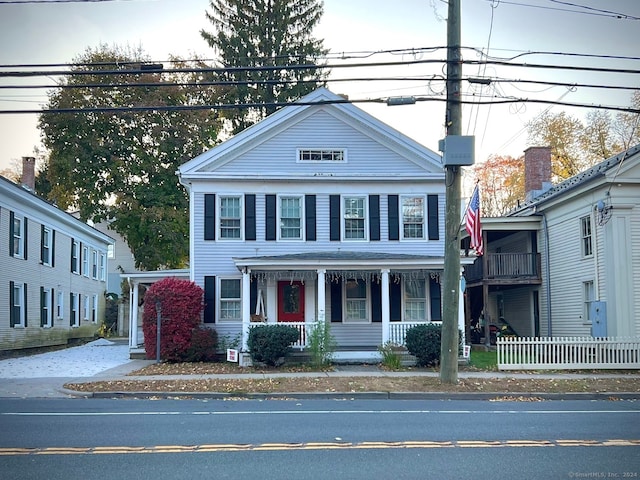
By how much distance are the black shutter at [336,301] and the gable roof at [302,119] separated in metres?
4.94

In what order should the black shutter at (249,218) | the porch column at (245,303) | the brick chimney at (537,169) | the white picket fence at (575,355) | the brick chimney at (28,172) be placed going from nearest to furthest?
the white picket fence at (575,355), the porch column at (245,303), the black shutter at (249,218), the brick chimney at (537,169), the brick chimney at (28,172)

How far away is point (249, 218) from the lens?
23.7 metres

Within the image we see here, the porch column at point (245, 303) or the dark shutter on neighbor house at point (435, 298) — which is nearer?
the porch column at point (245, 303)

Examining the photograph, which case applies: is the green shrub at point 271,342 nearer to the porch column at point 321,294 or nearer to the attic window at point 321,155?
the porch column at point 321,294

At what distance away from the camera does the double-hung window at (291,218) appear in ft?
78.5

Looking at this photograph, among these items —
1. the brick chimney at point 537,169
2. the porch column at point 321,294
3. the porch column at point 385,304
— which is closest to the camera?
the porch column at point 321,294

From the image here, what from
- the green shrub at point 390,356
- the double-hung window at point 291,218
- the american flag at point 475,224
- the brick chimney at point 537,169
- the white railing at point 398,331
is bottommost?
the green shrub at point 390,356

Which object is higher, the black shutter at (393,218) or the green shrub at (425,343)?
the black shutter at (393,218)

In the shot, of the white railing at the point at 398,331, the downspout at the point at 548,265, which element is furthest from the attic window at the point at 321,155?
the downspout at the point at 548,265

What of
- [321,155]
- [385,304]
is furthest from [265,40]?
[385,304]

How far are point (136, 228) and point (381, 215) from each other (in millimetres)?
16631

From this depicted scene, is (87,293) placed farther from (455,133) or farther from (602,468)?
(602,468)

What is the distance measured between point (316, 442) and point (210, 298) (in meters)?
14.7

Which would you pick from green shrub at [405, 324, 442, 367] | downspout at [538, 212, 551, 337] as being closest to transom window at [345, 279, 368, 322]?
green shrub at [405, 324, 442, 367]
